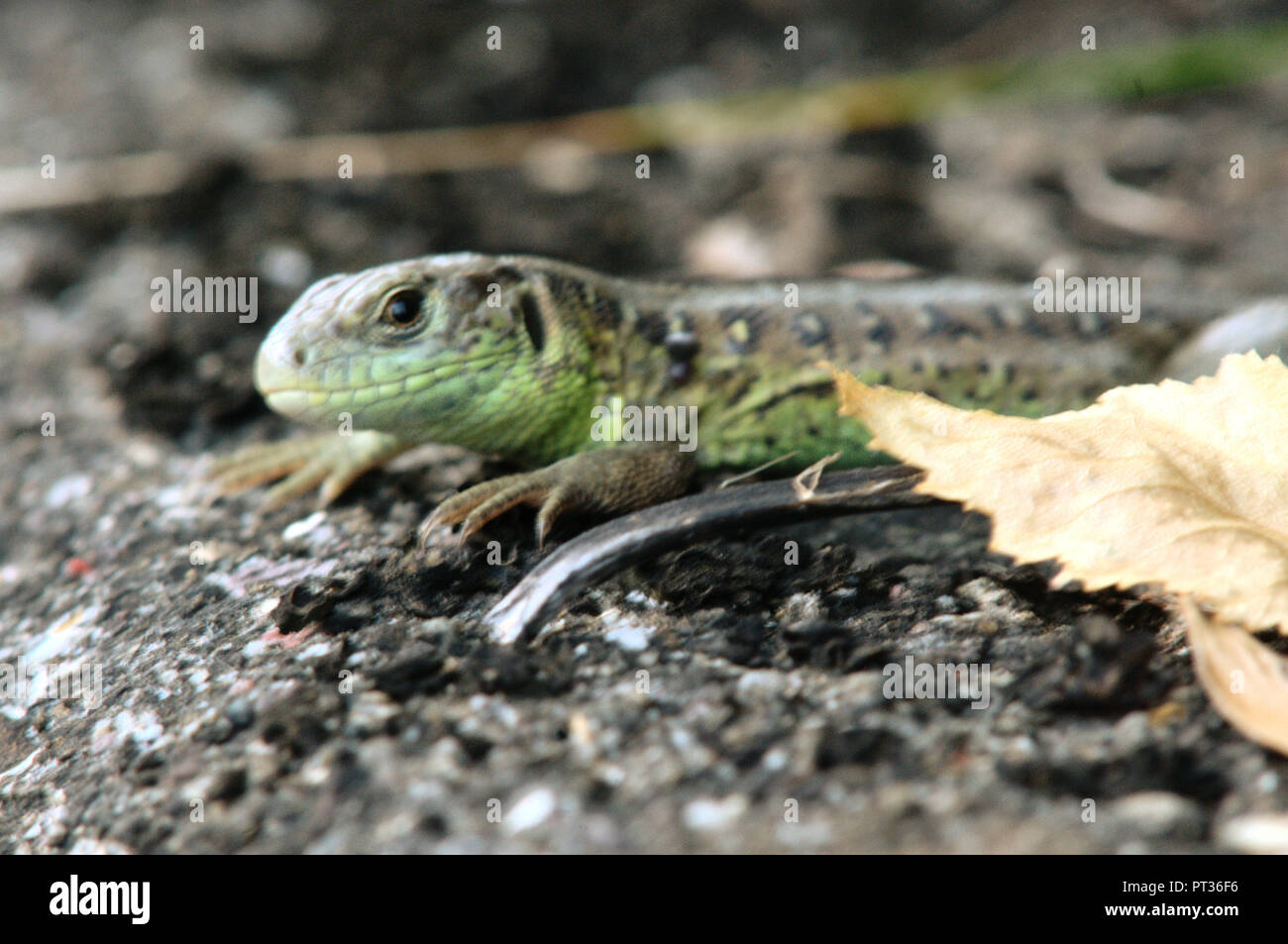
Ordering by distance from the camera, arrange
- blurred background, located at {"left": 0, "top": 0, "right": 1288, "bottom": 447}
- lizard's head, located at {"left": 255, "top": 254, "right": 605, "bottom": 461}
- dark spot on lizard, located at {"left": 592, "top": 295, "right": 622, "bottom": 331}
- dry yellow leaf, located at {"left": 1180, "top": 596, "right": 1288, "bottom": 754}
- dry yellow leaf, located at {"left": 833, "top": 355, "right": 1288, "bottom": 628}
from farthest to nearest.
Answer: blurred background, located at {"left": 0, "top": 0, "right": 1288, "bottom": 447}, dark spot on lizard, located at {"left": 592, "top": 295, "right": 622, "bottom": 331}, lizard's head, located at {"left": 255, "top": 254, "right": 605, "bottom": 461}, dry yellow leaf, located at {"left": 833, "top": 355, "right": 1288, "bottom": 628}, dry yellow leaf, located at {"left": 1180, "top": 596, "right": 1288, "bottom": 754}

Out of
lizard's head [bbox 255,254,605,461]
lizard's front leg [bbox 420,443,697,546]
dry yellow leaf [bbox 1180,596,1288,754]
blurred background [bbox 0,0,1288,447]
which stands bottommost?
dry yellow leaf [bbox 1180,596,1288,754]

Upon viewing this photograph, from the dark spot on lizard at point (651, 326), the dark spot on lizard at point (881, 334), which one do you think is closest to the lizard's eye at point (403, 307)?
the dark spot on lizard at point (651, 326)

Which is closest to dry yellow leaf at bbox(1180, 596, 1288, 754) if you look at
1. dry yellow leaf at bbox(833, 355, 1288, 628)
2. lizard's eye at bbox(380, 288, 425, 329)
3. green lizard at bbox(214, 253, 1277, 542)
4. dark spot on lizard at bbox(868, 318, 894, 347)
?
dry yellow leaf at bbox(833, 355, 1288, 628)

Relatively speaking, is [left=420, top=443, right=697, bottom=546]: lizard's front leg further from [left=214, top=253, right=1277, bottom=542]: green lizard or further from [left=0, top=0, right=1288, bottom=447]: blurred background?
[left=0, top=0, right=1288, bottom=447]: blurred background

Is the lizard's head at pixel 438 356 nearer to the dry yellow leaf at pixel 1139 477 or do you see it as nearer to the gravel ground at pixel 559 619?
the gravel ground at pixel 559 619

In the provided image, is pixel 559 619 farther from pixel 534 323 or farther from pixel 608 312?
pixel 608 312

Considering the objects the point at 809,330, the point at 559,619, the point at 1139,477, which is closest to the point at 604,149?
the point at 809,330

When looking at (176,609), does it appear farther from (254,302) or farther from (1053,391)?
(1053,391)
